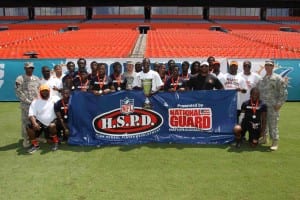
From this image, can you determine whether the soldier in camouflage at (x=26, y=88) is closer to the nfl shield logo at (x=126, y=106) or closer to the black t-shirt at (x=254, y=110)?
the nfl shield logo at (x=126, y=106)

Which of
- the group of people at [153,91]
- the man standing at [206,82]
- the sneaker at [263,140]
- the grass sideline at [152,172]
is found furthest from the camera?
the man standing at [206,82]

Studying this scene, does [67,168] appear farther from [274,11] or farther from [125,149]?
[274,11]

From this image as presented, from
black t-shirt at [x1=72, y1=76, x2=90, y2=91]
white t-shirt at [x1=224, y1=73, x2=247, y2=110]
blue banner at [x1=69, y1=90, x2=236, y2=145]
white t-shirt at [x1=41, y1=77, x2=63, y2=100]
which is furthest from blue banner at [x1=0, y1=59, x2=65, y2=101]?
white t-shirt at [x1=224, y1=73, x2=247, y2=110]

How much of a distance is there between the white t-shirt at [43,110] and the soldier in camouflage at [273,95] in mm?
4353

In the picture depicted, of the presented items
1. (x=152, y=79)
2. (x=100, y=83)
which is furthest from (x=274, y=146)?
(x=100, y=83)

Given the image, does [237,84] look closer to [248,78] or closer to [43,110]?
[248,78]

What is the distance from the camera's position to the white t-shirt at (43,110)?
668cm

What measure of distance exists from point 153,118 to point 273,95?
2462mm

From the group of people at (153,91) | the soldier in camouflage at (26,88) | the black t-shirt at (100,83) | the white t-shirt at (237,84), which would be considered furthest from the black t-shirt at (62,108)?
the white t-shirt at (237,84)

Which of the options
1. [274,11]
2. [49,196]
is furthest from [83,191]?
[274,11]

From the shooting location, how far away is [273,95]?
21.5 feet

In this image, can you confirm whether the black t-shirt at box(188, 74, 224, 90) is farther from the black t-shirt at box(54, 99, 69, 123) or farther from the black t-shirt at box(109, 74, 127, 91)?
the black t-shirt at box(54, 99, 69, 123)

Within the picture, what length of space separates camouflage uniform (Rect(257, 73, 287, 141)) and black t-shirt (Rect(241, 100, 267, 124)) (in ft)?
0.37

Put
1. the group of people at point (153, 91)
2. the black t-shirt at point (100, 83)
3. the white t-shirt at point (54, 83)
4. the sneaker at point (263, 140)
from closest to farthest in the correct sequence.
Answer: the group of people at point (153, 91), the sneaker at point (263, 140), the black t-shirt at point (100, 83), the white t-shirt at point (54, 83)
